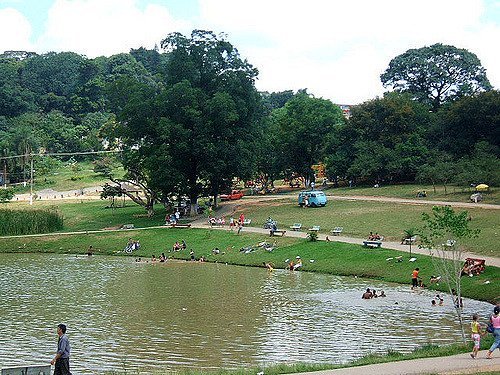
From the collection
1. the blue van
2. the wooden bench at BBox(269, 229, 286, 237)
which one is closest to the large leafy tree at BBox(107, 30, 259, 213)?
the blue van

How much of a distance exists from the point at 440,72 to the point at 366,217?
2553 inches

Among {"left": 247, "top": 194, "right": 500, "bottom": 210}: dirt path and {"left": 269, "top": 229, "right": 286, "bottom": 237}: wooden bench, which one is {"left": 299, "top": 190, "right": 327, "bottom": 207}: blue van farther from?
{"left": 269, "top": 229, "right": 286, "bottom": 237}: wooden bench

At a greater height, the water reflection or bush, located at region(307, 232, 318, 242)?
bush, located at region(307, 232, 318, 242)

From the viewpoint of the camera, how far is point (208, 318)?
35.7 m

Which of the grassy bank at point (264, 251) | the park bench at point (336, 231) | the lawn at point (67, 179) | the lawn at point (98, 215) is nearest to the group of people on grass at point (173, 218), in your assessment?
the lawn at point (98, 215)

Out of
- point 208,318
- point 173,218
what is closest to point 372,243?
point 208,318

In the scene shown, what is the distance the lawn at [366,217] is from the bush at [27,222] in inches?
711

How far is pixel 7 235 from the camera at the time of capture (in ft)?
239

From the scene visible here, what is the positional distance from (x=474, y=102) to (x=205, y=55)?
29.3 meters

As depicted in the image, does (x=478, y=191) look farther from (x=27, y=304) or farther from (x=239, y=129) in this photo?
(x=27, y=304)

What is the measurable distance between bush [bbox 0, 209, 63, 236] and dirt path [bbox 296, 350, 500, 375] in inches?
2264

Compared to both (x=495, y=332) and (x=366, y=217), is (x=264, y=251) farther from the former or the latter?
(x=495, y=332)

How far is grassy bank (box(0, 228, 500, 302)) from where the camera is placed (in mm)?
43688

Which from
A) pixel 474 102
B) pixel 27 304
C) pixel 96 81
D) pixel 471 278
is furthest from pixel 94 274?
pixel 96 81
